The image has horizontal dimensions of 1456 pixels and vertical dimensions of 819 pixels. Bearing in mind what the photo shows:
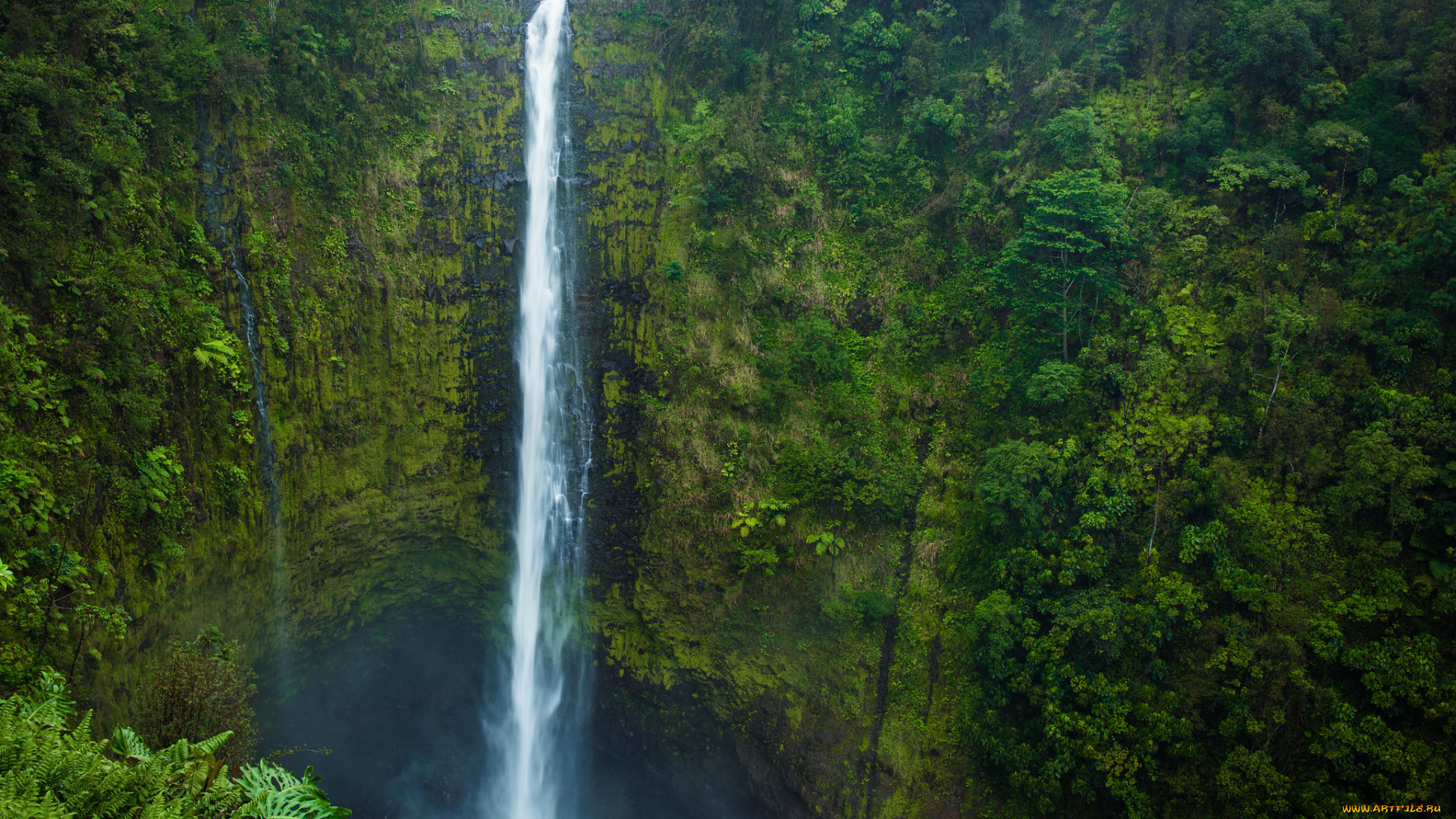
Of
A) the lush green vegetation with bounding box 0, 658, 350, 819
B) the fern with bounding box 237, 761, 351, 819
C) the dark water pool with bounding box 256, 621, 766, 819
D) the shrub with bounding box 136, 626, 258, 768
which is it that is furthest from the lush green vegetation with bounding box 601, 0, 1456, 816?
the lush green vegetation with bounding box 0, 658, 350, 819

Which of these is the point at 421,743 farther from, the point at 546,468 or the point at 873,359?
the point at 873,359

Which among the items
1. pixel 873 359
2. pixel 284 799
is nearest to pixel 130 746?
pixel 284 799

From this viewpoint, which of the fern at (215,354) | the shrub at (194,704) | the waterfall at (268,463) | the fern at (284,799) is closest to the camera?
the fern at (284,799)

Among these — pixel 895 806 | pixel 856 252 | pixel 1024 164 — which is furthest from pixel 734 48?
pixel 895 806

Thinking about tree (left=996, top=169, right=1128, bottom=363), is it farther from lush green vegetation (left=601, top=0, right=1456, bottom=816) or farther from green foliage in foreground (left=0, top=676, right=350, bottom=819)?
green foliage in foreground (left=0, top=676, right=350, bottom=819)

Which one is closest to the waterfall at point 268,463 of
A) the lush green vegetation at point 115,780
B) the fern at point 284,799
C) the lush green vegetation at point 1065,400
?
the lush green vegetation at point 1065,400

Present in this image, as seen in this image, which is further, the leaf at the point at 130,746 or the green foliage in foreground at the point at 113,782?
the leaf at the point at 130,746

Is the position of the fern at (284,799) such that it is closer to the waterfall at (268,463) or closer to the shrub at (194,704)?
the shrub at (194,704)
